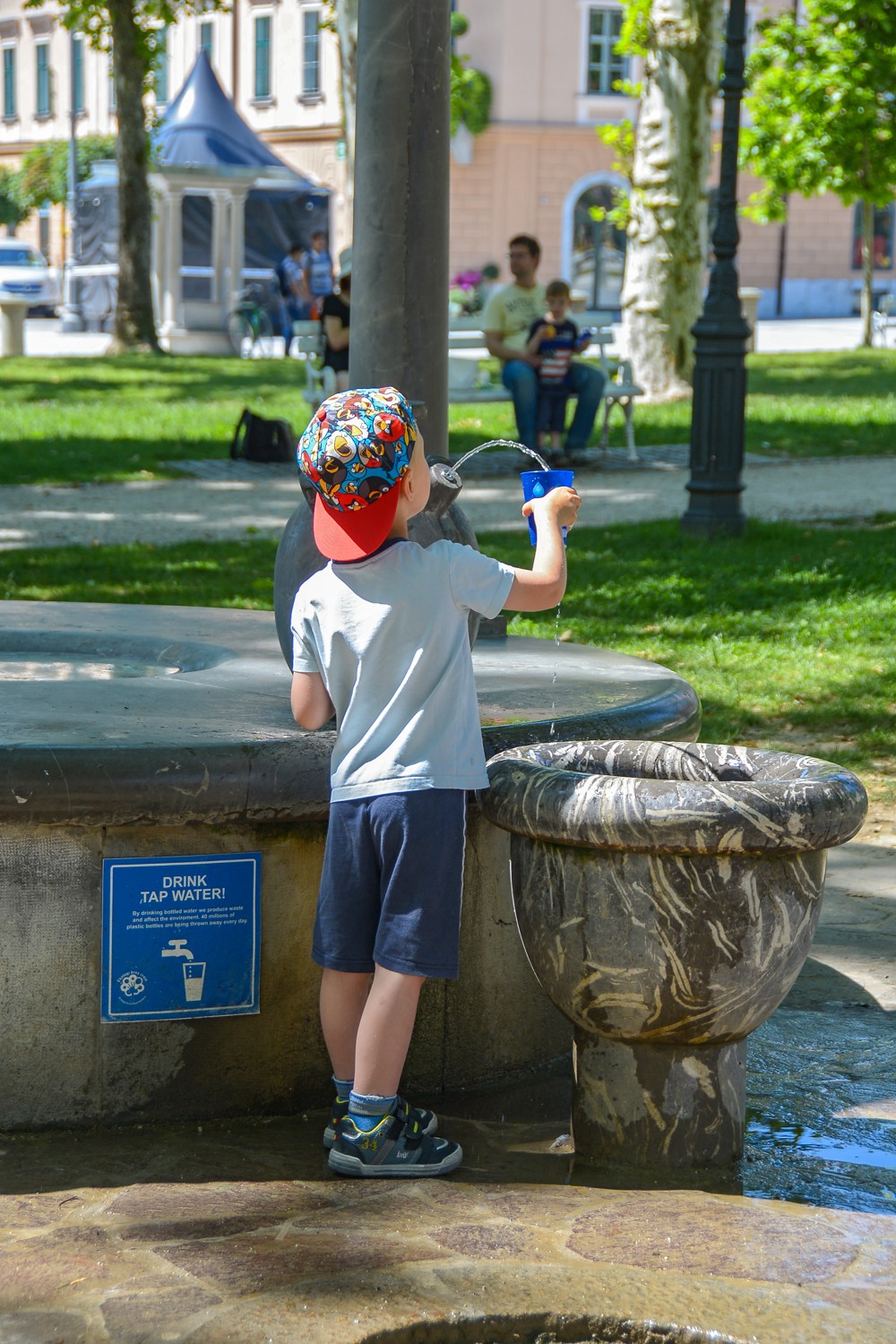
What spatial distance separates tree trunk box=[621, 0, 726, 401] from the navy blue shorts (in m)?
16.2

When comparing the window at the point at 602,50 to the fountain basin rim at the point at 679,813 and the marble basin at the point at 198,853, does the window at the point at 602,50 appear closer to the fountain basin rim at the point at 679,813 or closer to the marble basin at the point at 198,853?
the marble basin at the point at 198,853

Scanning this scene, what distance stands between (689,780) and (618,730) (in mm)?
371

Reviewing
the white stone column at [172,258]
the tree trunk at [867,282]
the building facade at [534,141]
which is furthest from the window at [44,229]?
the tree trunk at [867,282]

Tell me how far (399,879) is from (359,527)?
62cm

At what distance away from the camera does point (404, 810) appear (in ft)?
9.93

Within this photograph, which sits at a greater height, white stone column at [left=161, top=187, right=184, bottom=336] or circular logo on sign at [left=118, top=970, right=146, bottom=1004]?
white stone column at [left=161, top=187, right=184, bottom=336]

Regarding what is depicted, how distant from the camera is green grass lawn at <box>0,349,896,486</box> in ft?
46.5

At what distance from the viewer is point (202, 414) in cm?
1661

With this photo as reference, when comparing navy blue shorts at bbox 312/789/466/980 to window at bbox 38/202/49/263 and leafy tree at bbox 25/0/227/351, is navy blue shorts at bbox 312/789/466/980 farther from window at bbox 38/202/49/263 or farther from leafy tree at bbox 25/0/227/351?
window at bbox 38/202/49/263

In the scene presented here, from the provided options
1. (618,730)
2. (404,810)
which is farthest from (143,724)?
(618,730)

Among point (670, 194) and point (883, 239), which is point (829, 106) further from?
point (883, 239)

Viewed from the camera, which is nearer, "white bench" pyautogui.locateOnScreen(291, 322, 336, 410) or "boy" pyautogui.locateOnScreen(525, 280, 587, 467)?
"boy" pyautogui.locateOnScreen(525, 280, 587, 467)

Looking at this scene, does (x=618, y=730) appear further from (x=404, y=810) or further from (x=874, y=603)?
(x=874, y=603)

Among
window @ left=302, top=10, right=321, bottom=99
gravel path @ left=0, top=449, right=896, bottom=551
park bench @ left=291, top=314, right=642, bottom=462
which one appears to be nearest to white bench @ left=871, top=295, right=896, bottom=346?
park bench @ left=291, top=314, right=642, bottom=462
